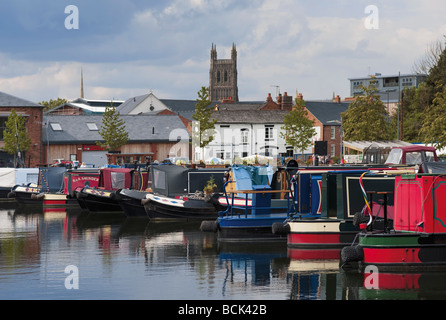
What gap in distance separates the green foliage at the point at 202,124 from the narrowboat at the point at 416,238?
5246cm

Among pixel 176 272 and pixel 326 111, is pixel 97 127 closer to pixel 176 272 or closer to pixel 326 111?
pixel 326 111

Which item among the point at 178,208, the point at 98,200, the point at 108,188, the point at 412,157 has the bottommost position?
the point at 178,208

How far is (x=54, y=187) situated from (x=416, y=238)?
113 ft

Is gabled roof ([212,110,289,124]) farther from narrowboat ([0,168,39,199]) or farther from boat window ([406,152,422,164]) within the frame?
boat window ([406,152,422,164])

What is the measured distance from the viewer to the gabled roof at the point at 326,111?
9000cm

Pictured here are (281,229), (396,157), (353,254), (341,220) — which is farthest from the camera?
(396,157)

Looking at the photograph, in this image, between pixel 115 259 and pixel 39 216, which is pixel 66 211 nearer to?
pixel 39 216

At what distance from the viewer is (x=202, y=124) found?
238ft

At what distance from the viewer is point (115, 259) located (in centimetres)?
2395

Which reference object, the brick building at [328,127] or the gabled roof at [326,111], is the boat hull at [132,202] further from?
the gabled roof at [326,111]

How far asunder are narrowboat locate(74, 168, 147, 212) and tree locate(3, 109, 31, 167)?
27.7 metres

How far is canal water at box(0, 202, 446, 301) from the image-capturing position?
698 inches

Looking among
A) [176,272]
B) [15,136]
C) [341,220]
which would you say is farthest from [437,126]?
[15,136]
